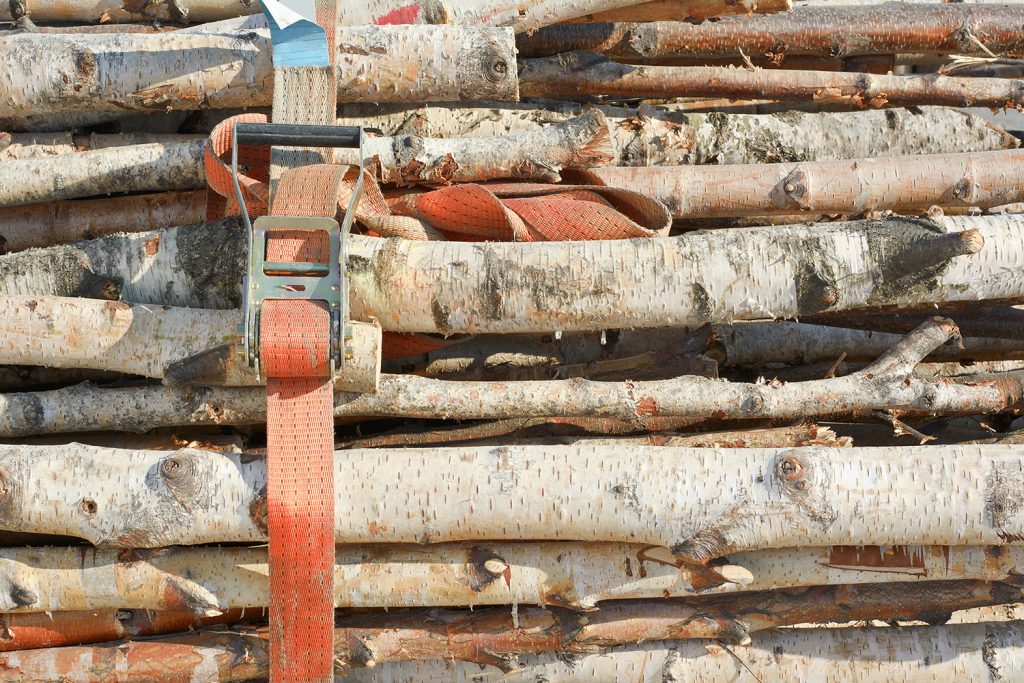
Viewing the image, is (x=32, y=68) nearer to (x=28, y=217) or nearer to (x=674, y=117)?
(x=28, y=217)

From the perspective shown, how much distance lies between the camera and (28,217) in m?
3.24

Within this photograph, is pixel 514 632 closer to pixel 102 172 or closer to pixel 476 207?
pixel 476 207

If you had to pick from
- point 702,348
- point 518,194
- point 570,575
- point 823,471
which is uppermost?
point 518,194

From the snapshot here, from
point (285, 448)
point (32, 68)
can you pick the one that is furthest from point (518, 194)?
point (32, 68)

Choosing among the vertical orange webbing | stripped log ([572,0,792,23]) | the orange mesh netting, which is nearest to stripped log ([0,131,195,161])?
the orange mesh netting

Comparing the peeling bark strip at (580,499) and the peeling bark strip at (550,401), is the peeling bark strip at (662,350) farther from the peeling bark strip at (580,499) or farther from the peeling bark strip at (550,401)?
the peeling bark strip at (580,499)

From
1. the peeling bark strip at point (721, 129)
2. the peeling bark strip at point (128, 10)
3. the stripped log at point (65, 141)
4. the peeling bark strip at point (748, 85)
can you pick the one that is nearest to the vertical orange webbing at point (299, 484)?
the peeling bark strip at point (721, 129)

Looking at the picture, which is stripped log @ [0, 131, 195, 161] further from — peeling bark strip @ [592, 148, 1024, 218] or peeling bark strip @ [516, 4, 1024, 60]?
peeling bark strip @ [516, 4, 1024, 60]

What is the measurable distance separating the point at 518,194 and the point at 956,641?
1.90 metres

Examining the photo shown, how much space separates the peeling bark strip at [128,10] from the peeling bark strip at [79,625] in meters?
2.34

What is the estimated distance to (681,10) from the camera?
3.46m

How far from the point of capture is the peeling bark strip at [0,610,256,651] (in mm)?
2736

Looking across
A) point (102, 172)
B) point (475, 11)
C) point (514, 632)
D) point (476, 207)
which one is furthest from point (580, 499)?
point (102, 172)

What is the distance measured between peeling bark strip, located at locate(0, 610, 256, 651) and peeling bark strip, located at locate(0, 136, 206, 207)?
1.34 meters
